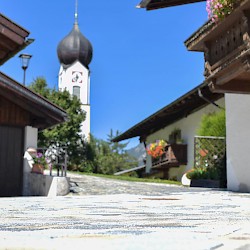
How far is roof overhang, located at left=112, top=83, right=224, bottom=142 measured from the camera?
1788cm

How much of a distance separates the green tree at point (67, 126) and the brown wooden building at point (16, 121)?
23782 mm

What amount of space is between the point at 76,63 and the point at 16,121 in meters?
47.3

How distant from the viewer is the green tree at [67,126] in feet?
121

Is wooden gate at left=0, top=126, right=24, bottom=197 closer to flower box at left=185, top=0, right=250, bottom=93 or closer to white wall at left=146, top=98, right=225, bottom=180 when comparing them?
flower box at left=185, top=0, right=250, bottom=93

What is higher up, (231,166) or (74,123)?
(74,123)

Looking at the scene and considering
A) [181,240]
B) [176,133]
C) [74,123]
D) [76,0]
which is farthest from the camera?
[76,0]

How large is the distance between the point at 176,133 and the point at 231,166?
40.5 ft

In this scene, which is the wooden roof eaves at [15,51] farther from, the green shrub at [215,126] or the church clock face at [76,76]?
the church clock face at [76,76]

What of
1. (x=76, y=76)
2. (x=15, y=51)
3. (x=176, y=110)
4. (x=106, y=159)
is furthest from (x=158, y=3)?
(x=76, y=76)

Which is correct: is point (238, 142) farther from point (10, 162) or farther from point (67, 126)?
point (67, 126)

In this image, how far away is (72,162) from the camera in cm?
3906

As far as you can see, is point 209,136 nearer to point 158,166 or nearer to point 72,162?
point 158,166

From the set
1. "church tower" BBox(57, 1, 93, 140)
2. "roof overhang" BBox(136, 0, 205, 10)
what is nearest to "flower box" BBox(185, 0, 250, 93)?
"roof overhang" BBox(136, 0, 205, 10)

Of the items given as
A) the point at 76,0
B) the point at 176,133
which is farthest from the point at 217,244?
the point at 76,0
